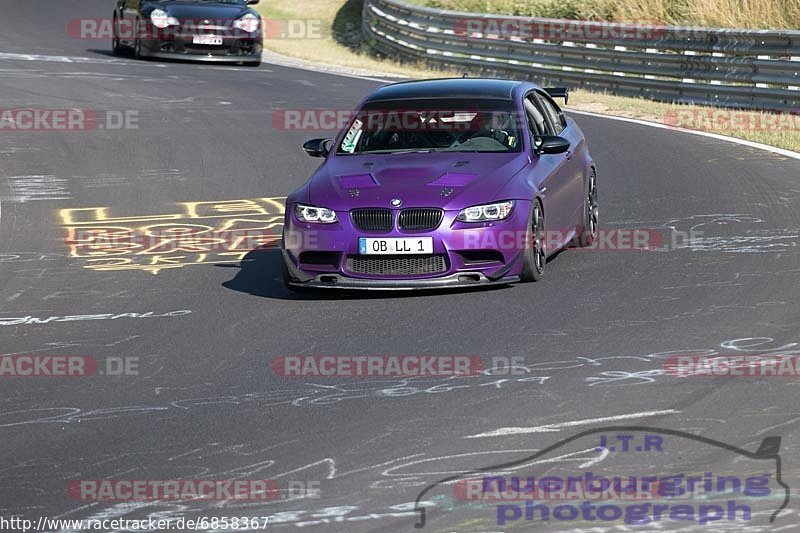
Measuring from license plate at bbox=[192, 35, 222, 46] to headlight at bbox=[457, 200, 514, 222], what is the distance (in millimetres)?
17924

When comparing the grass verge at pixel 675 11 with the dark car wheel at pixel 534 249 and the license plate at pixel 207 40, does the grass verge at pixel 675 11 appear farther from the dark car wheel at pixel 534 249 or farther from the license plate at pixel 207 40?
the dark car wheel at pixel 534 249

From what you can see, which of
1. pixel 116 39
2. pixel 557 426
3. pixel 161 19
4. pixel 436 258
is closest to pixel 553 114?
pixel 436 258

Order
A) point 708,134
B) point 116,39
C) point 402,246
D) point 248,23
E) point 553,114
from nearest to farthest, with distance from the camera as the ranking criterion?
Answer: point 402,246 < point 553,114 < point 708,134 < point 248,23 < point 116,39

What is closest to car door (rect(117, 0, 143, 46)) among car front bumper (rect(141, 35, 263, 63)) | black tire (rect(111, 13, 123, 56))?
black tire (rect(111, 13, 123, 56))

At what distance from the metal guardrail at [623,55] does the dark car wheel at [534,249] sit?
11.4 metres

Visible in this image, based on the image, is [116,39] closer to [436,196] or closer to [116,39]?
[116,39]

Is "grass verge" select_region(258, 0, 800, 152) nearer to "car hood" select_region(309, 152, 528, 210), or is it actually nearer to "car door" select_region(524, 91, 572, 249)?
"car door" select_region(524, 91, 572, 249)

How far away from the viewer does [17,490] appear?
6.29 m

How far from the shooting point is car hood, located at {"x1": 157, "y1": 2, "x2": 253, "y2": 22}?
26969mm

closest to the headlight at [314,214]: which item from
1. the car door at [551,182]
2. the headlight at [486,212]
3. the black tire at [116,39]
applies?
the headlight at [486,212]

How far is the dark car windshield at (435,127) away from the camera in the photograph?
37.6 ft

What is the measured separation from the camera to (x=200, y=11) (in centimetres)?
2695

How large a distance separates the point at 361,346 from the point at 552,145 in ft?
10.0

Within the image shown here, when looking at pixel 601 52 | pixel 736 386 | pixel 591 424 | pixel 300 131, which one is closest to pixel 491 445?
pixel 591 424
